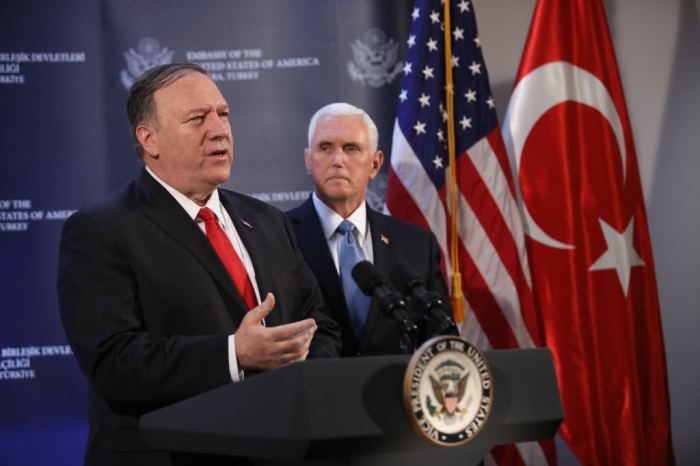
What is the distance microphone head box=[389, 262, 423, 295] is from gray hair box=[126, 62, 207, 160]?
2.88ft

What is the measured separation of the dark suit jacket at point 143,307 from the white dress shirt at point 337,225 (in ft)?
3.18

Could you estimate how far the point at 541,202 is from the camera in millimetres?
3541

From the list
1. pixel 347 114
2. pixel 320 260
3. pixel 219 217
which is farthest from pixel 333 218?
pixel 219 217

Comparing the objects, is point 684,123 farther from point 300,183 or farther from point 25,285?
point 25,285

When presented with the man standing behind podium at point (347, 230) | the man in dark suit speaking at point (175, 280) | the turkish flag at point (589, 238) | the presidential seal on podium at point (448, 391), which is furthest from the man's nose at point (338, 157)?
the presidential seal on podium at point (448, 391)

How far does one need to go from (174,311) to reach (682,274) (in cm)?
319

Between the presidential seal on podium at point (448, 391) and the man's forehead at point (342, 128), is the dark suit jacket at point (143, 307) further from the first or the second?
the man's forehead at point (342, 128)

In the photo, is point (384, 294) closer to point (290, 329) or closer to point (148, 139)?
point (290, 329)

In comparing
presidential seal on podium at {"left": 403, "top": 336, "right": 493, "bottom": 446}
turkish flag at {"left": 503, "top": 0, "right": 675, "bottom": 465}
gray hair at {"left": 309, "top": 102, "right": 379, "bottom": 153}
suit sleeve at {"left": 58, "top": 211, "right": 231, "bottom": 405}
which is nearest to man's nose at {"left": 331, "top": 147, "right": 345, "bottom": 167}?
gray hair at {"left": 309, "top": 102, "right": 379, "bottom": 153}

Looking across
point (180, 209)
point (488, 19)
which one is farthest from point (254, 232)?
point (488, 19)

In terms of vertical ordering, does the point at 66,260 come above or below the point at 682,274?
above

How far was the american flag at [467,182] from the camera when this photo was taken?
132 inches

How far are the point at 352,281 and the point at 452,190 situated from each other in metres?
0.92

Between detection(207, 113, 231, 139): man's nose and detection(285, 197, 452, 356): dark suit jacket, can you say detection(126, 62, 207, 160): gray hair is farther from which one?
detection(285, 197, 452, 356): dark suit jacket
